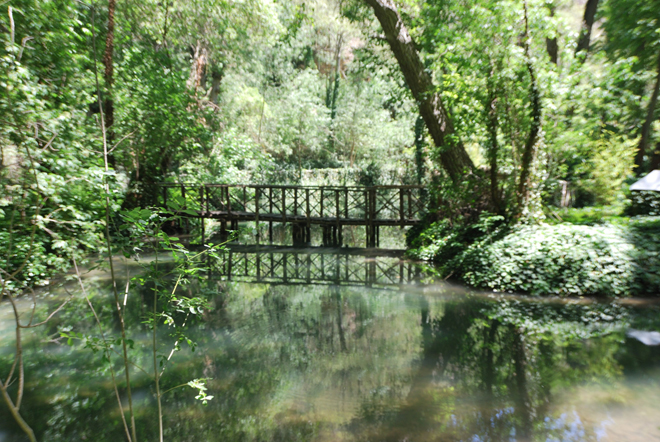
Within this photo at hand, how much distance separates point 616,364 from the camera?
381cm

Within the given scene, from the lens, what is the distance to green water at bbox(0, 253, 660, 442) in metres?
2.95

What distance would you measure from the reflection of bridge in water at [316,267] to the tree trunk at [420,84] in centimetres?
239

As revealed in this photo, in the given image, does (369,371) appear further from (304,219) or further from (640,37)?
(640,37)

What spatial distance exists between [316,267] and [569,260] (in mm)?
4752

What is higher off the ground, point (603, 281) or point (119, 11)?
point (119, 11)

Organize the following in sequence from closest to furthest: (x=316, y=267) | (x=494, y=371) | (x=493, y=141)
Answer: (x=494, y=371) → (x=493, y=141) → (x=316, y=267)

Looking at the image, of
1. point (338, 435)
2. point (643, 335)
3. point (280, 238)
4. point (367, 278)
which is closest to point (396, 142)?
point (280, 238)

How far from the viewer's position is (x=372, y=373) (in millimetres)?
3787

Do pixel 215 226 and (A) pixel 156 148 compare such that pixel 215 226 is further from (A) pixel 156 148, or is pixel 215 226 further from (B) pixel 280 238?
(A) pixel 156 148

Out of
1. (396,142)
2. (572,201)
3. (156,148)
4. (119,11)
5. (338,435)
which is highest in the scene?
(119,11)

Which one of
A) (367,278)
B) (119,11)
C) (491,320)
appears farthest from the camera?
(119,11)

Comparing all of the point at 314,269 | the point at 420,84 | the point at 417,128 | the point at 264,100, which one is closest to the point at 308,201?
the point at 314,269

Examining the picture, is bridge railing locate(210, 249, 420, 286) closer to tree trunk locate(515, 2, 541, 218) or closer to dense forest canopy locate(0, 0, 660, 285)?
dense forest canopy locate(0, 0, 660, 285)

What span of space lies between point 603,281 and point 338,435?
485cm
